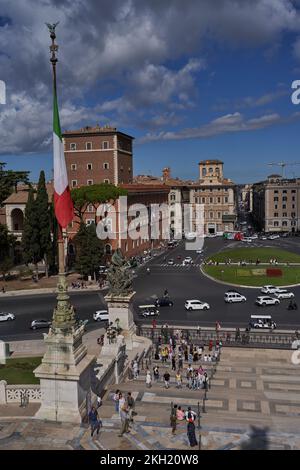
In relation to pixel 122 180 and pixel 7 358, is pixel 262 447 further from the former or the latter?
pixel 122 180

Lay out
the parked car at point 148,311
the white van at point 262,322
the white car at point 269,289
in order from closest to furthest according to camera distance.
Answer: the white van at point 262,322, the parked car at point 148,311, the white car at point 269,289

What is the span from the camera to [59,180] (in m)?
13.6

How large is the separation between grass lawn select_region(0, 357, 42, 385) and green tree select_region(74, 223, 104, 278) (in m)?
23.6

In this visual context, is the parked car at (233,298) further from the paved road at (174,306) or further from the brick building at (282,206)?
the brick building at (282,206)

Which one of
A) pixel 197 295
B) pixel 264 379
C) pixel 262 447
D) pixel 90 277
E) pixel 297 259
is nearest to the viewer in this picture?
pixel 262 447

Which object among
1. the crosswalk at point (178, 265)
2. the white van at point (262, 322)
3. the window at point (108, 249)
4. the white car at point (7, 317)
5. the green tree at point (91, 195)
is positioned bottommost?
the white car at point (7, 317)

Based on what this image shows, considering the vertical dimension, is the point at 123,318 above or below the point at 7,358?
above

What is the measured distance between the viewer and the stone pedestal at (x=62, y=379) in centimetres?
1328

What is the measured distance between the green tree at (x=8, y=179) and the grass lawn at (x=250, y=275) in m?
29.5

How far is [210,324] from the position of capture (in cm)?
3084

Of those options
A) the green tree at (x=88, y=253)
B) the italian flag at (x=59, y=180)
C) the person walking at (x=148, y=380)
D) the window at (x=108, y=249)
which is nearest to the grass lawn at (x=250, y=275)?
the window at (x=108, y=249)

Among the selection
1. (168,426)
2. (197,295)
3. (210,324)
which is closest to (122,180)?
(197,295)

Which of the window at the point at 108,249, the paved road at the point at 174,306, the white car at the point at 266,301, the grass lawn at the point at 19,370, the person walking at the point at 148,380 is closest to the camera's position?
the person walking at the point at 148,380
